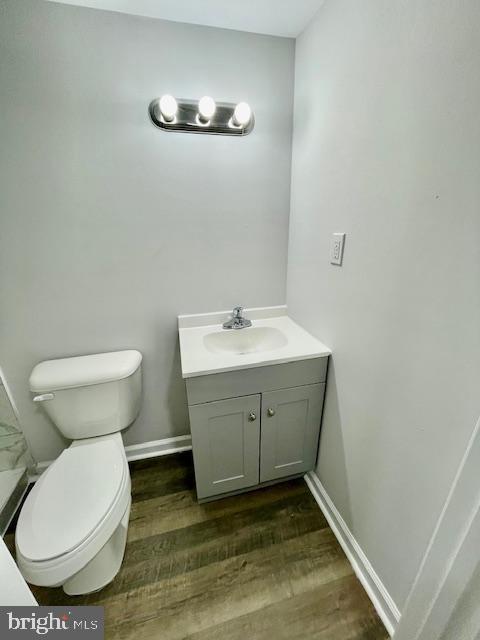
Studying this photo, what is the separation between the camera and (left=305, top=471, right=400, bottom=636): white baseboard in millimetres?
913

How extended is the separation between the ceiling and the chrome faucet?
Answer: 119 centimetres

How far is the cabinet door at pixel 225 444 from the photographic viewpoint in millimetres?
1124

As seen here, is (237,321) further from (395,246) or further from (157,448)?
(157,448)

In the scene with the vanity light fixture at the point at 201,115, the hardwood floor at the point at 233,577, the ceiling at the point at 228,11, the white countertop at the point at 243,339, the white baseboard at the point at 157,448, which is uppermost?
the ceiling at the point at 228,11

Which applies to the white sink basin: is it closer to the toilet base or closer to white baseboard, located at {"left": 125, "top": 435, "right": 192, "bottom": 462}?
white baseboard, located at {"left": 125, "top": 435, "right": 192, "bottom": 462}

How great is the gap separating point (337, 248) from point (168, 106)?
887 millimetres

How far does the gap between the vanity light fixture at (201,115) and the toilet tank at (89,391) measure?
1081 mm

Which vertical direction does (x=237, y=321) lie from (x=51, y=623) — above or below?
above

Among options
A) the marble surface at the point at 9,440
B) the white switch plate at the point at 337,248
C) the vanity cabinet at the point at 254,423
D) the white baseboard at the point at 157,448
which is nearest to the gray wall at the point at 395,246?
the white switch plate at the point at 337,248

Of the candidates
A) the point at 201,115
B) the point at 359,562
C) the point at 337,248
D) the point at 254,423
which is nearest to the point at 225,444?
the point at 254,423

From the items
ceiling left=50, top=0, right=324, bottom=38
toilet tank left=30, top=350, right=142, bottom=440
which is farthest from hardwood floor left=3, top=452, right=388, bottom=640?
ceiling left=50, top=0, right=324, bottom=38

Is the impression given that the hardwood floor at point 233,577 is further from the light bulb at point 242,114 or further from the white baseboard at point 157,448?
the light bulb at point 242,114

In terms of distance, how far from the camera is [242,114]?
112 cm

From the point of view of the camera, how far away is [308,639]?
900 millimetres
